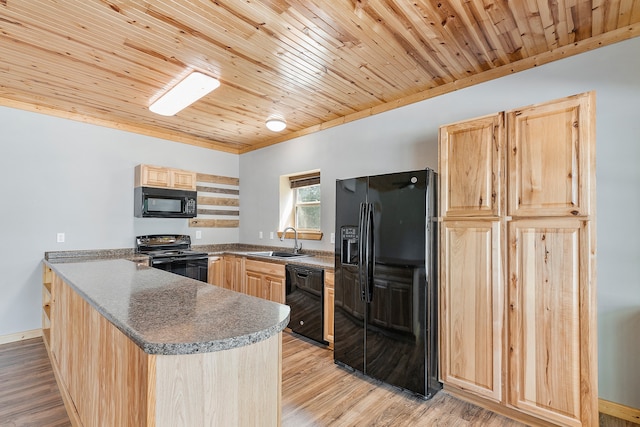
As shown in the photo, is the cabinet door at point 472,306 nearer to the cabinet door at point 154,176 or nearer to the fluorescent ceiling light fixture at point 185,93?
the fluorescent ceiling light fixture at point 185,93

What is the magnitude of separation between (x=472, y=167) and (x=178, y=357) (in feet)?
7.15

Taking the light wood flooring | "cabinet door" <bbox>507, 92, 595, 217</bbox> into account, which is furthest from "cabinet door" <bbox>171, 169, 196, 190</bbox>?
"cabinet door" <bbox>507, 92, 595, 217</bbox>

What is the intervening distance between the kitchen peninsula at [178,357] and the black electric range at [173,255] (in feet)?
6.99

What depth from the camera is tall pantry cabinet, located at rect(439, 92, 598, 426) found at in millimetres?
1860

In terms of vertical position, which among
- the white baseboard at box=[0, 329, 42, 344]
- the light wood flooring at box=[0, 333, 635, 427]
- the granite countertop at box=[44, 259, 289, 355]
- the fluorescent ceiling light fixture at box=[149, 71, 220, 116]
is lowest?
the light wood flooring at box=[0, 333, 635, 427]

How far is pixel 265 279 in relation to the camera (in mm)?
3896

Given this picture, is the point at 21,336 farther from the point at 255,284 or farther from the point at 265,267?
the point at 265,267

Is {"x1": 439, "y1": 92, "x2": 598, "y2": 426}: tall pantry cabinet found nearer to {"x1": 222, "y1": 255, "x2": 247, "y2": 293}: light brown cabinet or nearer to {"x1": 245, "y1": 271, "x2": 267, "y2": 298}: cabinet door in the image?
{"x1": 245, "y1": 271, "x2": 267, "y2": 298}: cabinet door

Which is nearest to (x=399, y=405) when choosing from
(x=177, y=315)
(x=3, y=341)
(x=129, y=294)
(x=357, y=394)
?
(x=357, y=394)

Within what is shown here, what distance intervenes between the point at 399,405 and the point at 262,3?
9.32ft

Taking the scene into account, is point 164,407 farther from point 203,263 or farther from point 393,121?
point 203,263

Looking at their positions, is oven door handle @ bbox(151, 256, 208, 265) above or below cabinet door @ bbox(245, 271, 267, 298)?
above

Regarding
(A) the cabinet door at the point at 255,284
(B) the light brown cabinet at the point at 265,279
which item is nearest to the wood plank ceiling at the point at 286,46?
(B) the light brown cabinet at the point at 265,279

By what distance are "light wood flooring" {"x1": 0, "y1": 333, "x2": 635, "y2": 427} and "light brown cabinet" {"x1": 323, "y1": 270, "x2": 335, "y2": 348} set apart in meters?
0.33
